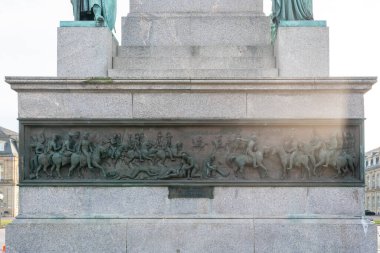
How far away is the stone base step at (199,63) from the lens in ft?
43.0

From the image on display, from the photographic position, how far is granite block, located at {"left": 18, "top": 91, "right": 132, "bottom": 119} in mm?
12539

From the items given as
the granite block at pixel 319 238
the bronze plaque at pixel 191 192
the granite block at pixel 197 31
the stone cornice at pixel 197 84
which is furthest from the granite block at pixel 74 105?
the granite block at pixel 319 238

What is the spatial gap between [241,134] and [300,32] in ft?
9.03

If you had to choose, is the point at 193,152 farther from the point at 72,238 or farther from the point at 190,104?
the point at 72,238

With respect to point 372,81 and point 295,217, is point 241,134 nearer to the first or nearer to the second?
point 295,217

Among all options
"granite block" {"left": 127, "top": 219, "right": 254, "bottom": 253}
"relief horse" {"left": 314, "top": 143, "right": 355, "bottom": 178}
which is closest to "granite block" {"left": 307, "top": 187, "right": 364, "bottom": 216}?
"relief horse" {"left": 314, "top": 143, "right": 355, "bottom": 178}

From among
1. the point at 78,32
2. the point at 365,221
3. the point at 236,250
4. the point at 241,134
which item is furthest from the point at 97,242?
the point at 365,221

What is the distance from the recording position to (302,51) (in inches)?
511

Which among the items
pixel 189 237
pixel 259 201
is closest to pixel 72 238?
pixel 189 237

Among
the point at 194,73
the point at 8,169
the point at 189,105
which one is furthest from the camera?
the point at 8,169

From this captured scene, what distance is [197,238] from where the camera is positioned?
12234 mm

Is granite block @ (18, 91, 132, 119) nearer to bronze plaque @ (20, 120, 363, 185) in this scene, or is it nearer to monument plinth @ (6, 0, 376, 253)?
monument plinth @ (6, 0, 376, 253)

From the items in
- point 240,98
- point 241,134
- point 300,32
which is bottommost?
point 241,134

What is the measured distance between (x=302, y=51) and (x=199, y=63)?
7.77 ft
